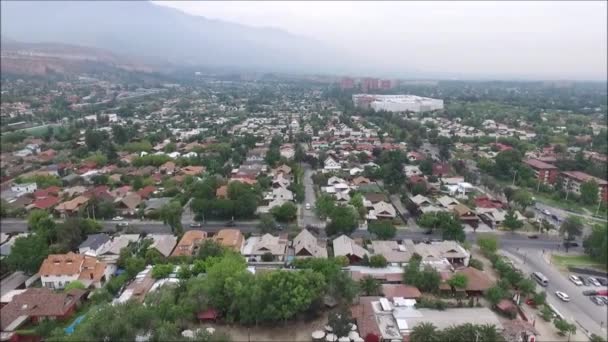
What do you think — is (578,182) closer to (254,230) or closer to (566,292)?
(566,292)

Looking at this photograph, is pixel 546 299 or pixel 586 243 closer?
pixel 546 299

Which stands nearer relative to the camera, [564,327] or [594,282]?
[564,327]

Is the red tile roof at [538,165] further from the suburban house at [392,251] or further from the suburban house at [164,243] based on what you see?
the suburban house at [164,243]

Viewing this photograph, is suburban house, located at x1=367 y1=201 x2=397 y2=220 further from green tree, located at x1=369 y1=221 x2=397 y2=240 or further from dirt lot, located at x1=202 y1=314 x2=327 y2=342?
dirt lot, located at x1=202 y1=314 x2=327 y2=342

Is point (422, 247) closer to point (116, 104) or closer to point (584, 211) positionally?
point (584, 211)

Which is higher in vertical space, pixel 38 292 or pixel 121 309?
pixel 121 309

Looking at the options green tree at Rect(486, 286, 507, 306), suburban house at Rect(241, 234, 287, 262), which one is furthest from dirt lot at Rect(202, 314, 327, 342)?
green tree at Rect(486, 286, 507, 306)

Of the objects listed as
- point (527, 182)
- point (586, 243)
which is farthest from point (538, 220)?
point (527, 182)

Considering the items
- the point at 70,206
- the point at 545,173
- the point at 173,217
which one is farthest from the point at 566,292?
the point at 70,206
